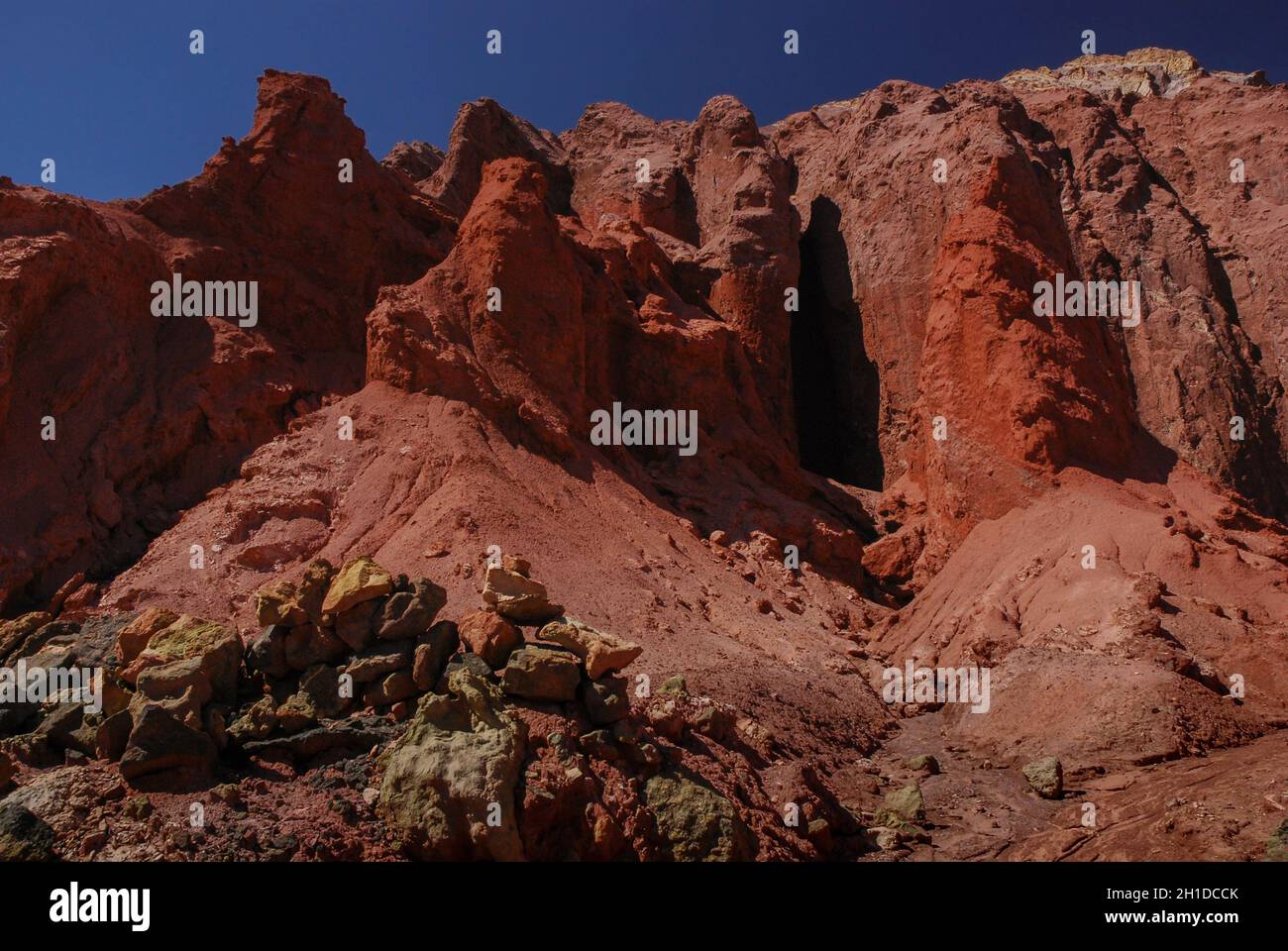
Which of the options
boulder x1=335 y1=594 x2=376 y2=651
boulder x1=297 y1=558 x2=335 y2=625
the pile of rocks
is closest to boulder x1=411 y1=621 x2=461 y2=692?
the pile of rocks

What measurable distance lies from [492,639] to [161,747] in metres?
2.98

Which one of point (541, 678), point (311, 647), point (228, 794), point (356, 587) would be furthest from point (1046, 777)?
point (228, 794)

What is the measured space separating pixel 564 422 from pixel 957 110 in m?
16.4

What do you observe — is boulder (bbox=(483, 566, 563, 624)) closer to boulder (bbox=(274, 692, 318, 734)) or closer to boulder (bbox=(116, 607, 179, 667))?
boulder (bbox=(274, 692, 318, 734))

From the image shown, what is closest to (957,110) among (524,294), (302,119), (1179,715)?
(524,294)

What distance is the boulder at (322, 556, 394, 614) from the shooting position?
895 centimetres

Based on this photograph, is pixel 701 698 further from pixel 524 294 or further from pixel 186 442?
pixel 186 442

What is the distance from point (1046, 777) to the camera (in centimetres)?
955

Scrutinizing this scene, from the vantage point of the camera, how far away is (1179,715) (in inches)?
403

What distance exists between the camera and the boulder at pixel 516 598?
9594 millimetres

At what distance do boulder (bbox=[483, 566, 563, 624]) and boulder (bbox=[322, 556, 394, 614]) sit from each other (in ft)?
3.65

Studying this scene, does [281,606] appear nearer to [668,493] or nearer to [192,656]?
[192,656]

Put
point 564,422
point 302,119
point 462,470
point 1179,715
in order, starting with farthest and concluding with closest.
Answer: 1. point 302,119
2. point 564,422
3. point 462,470
4. point 1179,715

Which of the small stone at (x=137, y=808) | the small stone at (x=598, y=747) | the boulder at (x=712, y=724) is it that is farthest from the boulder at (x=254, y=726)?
the boulder at (x=712, y=724)
